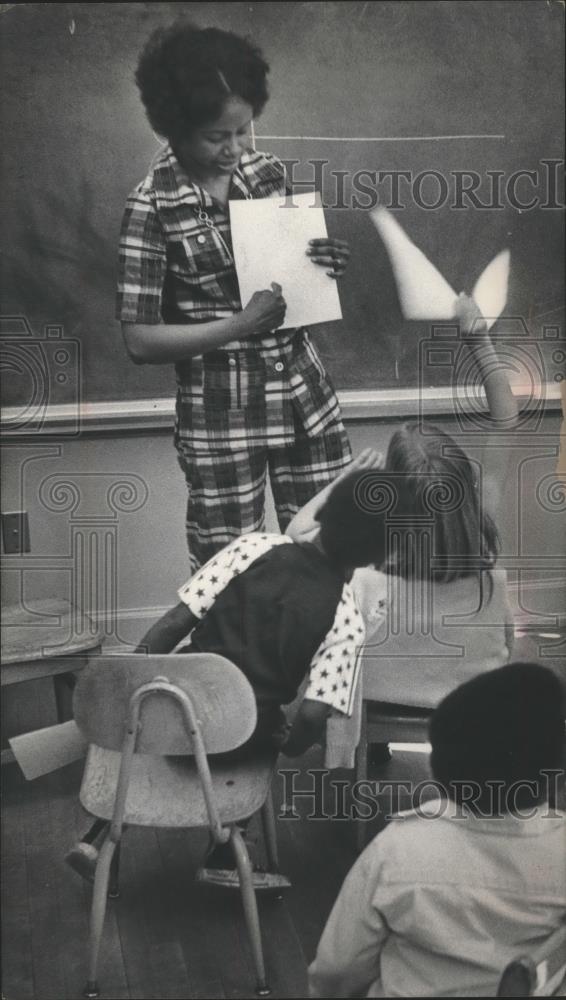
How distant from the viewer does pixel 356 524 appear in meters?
2.29

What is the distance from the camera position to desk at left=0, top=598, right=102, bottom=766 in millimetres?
2311

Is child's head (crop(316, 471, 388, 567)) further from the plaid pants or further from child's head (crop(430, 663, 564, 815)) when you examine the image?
child's head (crop(430, 663, 564, 815))

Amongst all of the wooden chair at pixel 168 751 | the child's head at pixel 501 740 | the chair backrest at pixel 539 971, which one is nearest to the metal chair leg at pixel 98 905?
the wooden chair at pixel 168 751

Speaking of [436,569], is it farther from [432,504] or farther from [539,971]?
[539,971]

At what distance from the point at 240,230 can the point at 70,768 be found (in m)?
1.12

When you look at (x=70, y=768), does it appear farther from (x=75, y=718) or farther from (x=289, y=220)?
(x=289, y=220)

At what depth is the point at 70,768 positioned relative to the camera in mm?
→ 2352

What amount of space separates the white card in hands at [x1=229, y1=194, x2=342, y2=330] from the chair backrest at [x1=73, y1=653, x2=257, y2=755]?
27.1 inches

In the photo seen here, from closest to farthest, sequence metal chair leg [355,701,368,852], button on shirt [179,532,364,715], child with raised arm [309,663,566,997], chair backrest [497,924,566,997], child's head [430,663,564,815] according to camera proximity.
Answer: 1. chair backrest [497,924,566,997]
2. child with raised arm [309,663,566,997]
3. child's head [430,663,564,815]
4. button on shirt [179,532,364,715]
5. metal chair leg [355,701,368,852]

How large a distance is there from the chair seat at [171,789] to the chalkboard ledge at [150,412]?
2.12 feet

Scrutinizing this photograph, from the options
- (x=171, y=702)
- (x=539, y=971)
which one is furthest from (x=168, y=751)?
(x=539, y=971)

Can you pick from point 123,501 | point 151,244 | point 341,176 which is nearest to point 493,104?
point 341,176

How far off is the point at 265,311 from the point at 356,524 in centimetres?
45

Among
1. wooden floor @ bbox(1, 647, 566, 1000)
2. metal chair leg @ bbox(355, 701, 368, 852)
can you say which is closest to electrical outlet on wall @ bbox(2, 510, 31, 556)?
wooden floor @ bbox(1, 647, 566, 1000)
